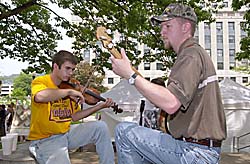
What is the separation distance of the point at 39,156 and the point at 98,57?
9.24 meters

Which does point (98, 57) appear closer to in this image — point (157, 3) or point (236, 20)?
point (157, 3)

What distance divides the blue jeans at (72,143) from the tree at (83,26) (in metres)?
7.04

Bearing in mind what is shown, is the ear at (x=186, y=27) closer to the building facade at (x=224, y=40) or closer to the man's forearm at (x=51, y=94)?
the man's forearm at (x=51, y=94)

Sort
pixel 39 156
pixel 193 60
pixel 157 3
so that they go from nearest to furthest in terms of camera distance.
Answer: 1. pixel 193 60
2. pixel 39 156
3. pixel 157 3

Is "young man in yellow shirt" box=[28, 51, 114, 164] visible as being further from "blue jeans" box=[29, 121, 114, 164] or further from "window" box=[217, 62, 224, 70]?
"window" box=[217, 62, 224, 70]

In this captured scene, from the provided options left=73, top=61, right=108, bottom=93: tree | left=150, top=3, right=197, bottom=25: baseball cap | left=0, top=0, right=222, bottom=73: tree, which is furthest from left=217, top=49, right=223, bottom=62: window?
left=150, top=3, right=197, bottom=25: baseball cap

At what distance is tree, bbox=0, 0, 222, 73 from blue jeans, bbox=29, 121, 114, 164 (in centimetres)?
704

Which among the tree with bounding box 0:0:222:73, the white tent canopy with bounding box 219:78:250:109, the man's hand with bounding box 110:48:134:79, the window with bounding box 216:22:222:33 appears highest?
the window with bounding box 216:22:222:33

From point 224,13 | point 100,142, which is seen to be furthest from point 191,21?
point 224,13

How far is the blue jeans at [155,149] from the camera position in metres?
2.23

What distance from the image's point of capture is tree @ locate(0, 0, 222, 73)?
34.8 feet

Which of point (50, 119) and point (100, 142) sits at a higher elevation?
point (50, 119)

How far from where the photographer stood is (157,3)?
32.9 ft

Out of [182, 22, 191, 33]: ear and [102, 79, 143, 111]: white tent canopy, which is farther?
[102, 79, 143, 111]: white tent canopy
